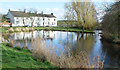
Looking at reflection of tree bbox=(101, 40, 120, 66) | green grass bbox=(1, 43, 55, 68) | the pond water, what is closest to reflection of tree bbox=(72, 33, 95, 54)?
the pond water

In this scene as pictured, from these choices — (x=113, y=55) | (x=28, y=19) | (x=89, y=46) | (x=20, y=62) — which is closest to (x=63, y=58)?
(x=20, y=62)

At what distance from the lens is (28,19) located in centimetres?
4541

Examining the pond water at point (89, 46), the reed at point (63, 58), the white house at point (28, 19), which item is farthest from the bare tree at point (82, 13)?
the reed at point (63, 58)

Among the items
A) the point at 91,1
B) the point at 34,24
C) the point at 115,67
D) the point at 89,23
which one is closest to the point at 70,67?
the point at 115,67

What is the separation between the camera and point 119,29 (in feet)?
46.0

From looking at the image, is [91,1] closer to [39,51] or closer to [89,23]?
[89,23]

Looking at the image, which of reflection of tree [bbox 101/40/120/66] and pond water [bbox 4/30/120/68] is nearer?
reflection of tree [bbox 101/40/120/66]

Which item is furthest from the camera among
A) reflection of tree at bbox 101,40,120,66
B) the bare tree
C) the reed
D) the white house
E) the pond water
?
the white house

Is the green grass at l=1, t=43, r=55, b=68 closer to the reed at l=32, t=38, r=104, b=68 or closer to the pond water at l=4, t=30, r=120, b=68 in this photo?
the reed at l=32, t=38, r=104, b=68

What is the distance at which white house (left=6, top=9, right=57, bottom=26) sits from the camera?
45366mm

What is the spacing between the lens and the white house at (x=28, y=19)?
4537 cm

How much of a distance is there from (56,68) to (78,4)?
1159 inches

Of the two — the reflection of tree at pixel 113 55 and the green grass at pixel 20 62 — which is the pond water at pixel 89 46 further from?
the green grass at pixel 20 62

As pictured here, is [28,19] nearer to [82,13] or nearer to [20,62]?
[82,13]
